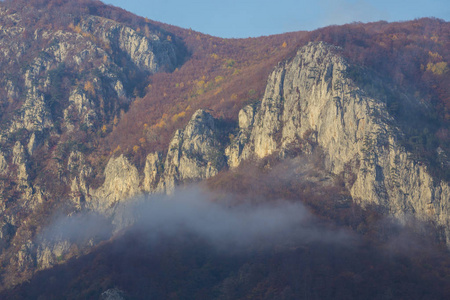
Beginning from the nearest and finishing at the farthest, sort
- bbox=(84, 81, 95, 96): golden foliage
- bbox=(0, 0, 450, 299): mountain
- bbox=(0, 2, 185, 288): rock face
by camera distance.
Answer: bbox=(0, 0, 450, 299): mountain < bbox=(0, 2, 185, 288): rock face < bbox=(84, 81, 95, 96): golden foliage

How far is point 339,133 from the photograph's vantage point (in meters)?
119

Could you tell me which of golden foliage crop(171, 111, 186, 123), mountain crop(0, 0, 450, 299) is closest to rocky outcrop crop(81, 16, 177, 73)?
mountain crop(0, 0, 450, 299)

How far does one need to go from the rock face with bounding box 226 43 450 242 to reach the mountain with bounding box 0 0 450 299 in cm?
28

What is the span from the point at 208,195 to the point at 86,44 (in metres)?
80.5

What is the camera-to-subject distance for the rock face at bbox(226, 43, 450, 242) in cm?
10694

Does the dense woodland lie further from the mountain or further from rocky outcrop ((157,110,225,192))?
rocky outcrop ((157,110,225,192))

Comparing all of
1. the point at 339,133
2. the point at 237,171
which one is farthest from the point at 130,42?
the point at 339,133

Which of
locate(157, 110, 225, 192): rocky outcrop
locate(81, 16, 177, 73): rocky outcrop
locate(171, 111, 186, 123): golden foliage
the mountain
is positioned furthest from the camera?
locate(81, 16, 177, 73): rocky outcrop

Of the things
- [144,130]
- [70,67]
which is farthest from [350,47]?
[70,67]

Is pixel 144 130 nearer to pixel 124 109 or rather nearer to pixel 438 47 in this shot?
pixel 124 109

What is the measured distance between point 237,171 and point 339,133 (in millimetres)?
23510

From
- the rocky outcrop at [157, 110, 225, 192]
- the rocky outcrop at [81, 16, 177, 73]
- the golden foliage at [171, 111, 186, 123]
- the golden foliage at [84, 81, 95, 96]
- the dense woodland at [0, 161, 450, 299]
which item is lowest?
the dense woodland at [0, 161, 450, 299]

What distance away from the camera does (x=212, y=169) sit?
13338 centimetres

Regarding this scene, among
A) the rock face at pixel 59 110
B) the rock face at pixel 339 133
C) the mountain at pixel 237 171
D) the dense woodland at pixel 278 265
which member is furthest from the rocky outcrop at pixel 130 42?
the dense woodland at pixel 278 265
